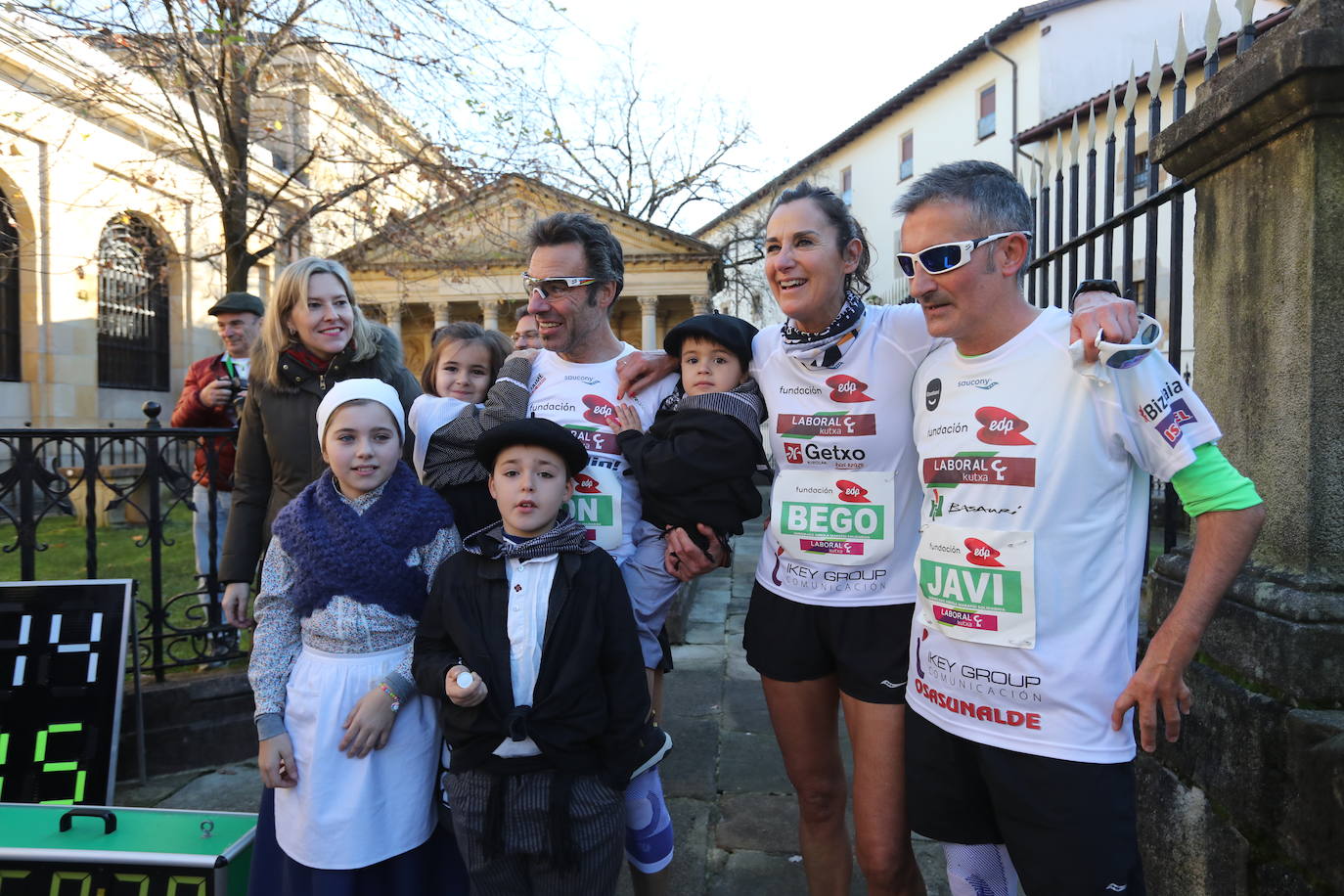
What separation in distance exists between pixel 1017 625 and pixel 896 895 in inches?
38.6

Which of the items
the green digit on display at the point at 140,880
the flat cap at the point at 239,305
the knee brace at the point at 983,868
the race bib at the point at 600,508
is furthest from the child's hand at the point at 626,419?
the flat cap at the point at 239,305

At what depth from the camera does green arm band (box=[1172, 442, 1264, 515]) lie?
Result: 1.66 m

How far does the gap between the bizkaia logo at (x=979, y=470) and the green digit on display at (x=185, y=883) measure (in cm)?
223

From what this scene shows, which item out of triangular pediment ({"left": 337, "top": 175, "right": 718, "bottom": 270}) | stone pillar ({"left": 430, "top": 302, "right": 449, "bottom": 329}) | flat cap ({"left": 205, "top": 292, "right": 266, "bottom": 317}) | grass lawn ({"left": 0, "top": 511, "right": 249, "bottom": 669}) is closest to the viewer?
flat cap ({"left": 205, "top": 292, "right": 266, "bottom": 317})

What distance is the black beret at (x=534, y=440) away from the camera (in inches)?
90.1

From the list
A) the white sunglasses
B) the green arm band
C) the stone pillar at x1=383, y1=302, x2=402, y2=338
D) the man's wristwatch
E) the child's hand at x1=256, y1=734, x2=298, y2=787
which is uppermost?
the stone pillar at x1=383, y1=302, x2=402, y2=338

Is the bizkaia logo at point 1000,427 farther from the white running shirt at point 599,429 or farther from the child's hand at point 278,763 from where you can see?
the child's hand at point 278,763

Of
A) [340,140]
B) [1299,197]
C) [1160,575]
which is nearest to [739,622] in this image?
[1160,575]

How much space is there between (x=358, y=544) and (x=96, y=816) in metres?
1.10

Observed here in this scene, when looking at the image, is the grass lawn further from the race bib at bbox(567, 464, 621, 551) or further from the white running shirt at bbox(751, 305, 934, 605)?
the white running shirt at bbox(751, 305, 934, 605)

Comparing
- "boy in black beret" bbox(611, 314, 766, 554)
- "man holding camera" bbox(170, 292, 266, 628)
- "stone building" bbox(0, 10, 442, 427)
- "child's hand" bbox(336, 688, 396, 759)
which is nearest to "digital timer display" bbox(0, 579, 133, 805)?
"man holding camera" bbox(170, 292, 266, 628)

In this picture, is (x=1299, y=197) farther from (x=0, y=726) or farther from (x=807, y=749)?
(x=0, y=726)

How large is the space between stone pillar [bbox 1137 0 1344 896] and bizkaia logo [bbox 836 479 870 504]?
1145 millimetres

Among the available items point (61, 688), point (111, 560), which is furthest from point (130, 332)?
point (61, 688)
